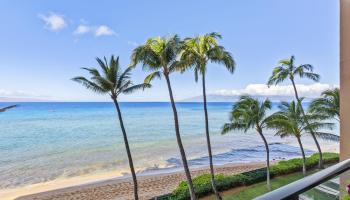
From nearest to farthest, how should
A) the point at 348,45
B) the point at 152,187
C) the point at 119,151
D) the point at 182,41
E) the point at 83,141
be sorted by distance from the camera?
the point at 348,45 < the point at 182,41 < the point at 152,187 < the point at 119,151 < the point at 83,141

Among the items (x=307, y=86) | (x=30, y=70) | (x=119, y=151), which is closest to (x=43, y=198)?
(x=119, y=151)

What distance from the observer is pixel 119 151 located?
86.6ft

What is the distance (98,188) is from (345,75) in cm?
1378

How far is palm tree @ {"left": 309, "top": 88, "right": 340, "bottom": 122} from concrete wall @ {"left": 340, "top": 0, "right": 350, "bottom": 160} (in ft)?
29.0

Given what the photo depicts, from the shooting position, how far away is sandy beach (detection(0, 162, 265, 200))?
13930mm

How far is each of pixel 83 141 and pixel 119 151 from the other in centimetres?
827

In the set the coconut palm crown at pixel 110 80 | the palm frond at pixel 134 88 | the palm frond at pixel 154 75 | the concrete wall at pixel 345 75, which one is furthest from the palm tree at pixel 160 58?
the concrete wall at pixel 345 75

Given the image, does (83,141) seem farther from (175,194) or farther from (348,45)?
(348,45)

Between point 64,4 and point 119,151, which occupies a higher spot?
point 64,4

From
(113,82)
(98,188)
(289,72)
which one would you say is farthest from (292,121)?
(98,188)

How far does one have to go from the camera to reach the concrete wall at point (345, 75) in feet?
15.3

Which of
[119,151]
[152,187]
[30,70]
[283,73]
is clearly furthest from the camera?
[30,70]

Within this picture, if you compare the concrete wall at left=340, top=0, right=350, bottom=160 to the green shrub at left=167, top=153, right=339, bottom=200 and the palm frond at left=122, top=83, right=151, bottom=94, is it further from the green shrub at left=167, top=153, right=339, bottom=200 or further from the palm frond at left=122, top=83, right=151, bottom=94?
the green shrub at left=167, top=153, right=339, bottom=200

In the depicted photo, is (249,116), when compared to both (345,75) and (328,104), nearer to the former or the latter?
(328,104)
